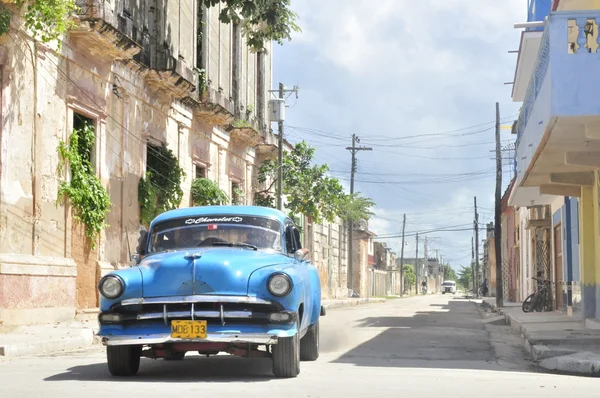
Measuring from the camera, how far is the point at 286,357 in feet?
30.0

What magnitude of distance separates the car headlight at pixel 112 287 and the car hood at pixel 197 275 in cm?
22

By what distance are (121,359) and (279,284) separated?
1675 mm

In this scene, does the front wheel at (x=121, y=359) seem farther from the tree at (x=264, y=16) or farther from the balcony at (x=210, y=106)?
the balcony at (x=210, y=106)

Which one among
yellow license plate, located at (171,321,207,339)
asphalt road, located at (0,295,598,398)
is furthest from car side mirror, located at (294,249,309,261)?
yellow license plate, located at (171,321,207,339)

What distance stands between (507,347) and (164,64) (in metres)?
13.3

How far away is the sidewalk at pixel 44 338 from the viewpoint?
1288cm

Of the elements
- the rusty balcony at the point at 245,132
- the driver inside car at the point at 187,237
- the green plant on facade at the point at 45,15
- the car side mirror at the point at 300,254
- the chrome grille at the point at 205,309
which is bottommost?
the chrome grille at the point at 205,309

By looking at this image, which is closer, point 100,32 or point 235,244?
point 235,244

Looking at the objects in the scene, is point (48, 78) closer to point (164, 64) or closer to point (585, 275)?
point (164, 64)

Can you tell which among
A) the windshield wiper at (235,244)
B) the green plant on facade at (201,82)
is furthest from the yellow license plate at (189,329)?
the green plant on facade at (201,82)

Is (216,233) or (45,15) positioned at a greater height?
(45,15)

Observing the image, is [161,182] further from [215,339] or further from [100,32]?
[215,339]

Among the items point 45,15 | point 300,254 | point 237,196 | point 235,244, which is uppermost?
point 45,15

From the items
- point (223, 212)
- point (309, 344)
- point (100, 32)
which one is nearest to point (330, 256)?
point (100, 32)
